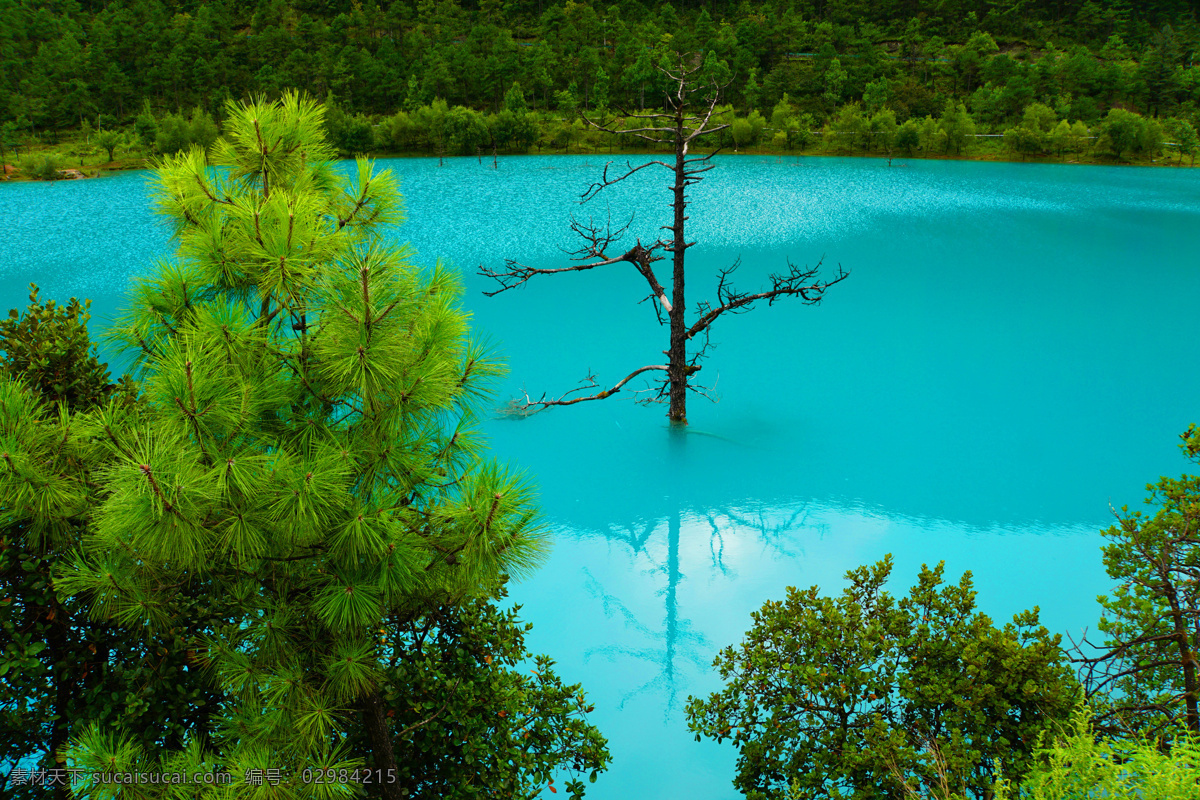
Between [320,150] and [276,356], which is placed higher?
[320,150]

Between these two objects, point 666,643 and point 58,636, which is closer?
point 58,636

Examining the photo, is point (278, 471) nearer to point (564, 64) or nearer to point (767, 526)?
point (767, 526)

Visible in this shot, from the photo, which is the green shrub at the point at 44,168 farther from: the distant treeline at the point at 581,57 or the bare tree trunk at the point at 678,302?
the bare tree trunk at the point at 678,302

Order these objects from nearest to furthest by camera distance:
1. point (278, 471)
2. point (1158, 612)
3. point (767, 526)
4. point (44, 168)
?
point (278, 471) → point (1158, 612) → point (767, 526) → point (44, 168)

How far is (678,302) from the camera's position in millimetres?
10734

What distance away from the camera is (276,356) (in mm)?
3598

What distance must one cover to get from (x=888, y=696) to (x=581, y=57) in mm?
69701

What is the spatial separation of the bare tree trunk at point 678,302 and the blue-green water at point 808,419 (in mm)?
579

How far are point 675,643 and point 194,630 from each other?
4.82 m

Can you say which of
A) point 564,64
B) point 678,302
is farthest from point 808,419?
point 564,64

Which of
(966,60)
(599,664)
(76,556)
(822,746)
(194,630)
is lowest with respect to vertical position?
(599,664)

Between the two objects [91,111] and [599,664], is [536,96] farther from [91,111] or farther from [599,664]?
[599,664]

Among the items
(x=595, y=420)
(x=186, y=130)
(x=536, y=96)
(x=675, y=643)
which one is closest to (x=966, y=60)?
(x=536, y=96)

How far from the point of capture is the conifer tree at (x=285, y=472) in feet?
10.6
